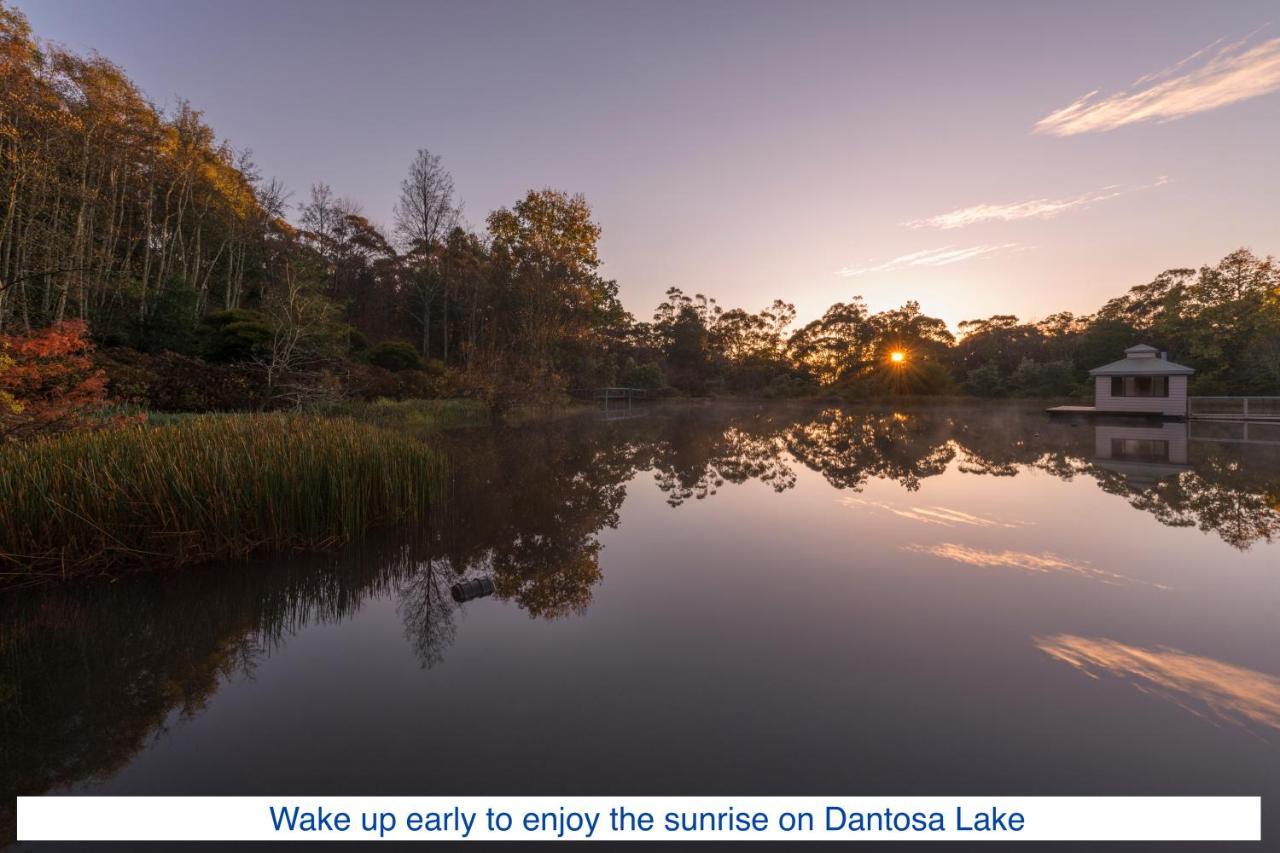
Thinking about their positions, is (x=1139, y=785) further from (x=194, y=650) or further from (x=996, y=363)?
(x=996, y=363)

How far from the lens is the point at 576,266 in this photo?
1115 inches

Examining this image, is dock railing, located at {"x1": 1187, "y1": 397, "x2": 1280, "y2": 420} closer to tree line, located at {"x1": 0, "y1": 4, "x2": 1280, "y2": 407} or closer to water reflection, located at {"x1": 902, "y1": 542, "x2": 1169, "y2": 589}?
tree line, located at {"x1": 0, "y1": 4, "x2": 1280, "y2": 407}

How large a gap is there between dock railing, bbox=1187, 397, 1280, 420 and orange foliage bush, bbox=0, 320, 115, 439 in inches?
1404

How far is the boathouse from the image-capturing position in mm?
22297

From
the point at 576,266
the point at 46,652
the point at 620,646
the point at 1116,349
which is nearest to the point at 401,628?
the point at 620,646

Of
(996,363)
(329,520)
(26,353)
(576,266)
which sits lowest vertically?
(329,520)

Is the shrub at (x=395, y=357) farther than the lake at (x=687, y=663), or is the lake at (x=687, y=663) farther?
the shrub at (x=395, y=357)

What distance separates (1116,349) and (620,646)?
46.2m

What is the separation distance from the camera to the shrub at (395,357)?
2431 centimetres

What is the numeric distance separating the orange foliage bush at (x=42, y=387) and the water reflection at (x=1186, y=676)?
10.7m

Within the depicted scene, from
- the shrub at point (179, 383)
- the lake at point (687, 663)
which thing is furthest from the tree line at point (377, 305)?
the lake at point (687, 663)

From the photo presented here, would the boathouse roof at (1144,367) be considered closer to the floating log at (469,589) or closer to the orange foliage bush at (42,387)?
the floating log at (469,589)
